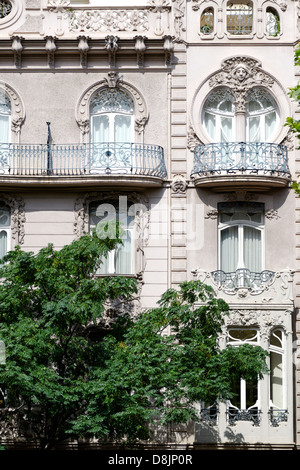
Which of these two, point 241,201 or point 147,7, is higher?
point 147,7

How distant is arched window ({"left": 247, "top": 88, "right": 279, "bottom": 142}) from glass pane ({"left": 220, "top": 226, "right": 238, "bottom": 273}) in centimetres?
287

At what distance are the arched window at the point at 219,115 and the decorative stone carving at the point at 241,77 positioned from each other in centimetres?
32

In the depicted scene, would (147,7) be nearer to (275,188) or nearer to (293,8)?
(293,8)

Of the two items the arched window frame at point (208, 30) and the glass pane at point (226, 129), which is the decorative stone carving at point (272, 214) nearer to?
the glass pane at point (226, 129)

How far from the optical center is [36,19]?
37.3 meters

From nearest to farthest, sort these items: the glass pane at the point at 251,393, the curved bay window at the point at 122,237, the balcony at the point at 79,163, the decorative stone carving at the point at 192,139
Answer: the glass pane at the point at 251,393
the balcony at the point at 79,163
the curved bay window at the point at 122,237
the decorative stone carving at the point at 192,139

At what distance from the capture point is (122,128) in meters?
37.3

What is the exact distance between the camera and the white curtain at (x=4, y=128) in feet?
122

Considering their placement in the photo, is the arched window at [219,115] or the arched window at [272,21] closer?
the arched window at [219,115]

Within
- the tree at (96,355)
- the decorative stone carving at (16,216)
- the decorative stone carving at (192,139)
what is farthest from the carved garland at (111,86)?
the tree at (96,355)

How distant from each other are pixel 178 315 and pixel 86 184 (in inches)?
217

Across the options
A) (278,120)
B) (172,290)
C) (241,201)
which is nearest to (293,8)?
(278,120)

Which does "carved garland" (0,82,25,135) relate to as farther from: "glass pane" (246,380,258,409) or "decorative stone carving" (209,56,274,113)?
"glass pane" (246,380,258,409)

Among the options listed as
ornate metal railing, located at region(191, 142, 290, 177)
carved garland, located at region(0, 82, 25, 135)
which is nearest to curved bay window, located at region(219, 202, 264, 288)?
ornate metal railing, located at region(191, 142, 290, 177)
